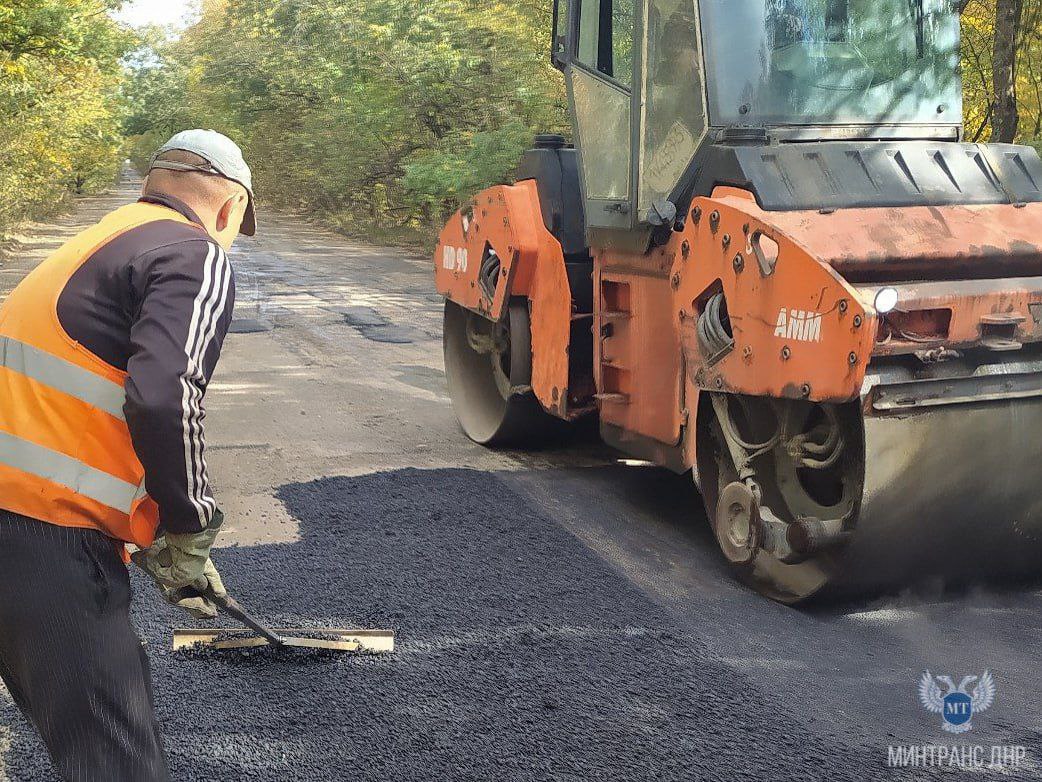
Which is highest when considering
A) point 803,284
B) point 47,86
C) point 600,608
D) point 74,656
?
point 47,86

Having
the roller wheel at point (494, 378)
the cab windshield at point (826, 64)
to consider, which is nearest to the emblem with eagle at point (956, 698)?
the cab windshield at point (826, 64)

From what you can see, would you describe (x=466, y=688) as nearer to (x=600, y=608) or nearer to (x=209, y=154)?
(x=600, y=608)

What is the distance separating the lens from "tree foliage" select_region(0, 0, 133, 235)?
52.6 feet

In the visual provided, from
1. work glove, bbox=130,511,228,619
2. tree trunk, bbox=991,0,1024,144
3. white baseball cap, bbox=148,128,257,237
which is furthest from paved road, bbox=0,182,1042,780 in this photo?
tree trunk, bbox=991,0,1024,144

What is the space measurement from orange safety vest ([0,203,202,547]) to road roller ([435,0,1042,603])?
90.5 inches

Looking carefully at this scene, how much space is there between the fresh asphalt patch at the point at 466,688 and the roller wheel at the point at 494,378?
1612 mm

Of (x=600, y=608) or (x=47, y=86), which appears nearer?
(x=600, y=608)

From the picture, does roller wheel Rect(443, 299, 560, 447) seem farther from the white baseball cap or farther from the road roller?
the white baseball cap

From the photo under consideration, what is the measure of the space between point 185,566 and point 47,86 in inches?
830

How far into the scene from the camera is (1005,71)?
869 cm

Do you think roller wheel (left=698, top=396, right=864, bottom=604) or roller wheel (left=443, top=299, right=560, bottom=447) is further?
roller wheel (left=443, top=299, right=560, bottom=447)

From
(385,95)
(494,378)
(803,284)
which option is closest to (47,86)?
(385,95)

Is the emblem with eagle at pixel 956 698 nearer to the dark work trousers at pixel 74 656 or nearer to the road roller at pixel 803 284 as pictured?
the road roller at pixel 803 284

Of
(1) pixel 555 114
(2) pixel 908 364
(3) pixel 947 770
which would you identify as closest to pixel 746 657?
(3) pixel 947 770
